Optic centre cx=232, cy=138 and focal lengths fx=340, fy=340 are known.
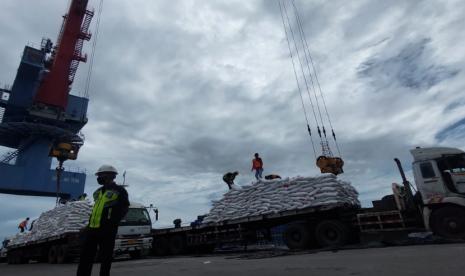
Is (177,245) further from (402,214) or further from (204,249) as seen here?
(402,214)

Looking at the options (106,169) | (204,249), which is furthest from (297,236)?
(106,169)

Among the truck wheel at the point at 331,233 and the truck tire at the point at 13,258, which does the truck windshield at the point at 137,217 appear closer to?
the truck wheel at the point at 331,233

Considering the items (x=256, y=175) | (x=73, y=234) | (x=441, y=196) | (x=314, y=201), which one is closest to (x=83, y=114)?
(x=73, y=234)

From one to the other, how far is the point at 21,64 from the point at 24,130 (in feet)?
22.9

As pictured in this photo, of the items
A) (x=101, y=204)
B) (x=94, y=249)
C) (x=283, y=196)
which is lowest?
(x=94, y=249)

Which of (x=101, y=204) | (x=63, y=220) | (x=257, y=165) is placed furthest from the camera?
(x=63, y=220)

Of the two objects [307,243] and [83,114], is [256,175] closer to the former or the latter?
[307,243]

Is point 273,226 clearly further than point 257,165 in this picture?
No

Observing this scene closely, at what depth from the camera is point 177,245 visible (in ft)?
46.2

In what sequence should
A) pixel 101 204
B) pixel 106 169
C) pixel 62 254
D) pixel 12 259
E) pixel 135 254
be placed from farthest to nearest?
pixel 12 259, pixel 135 254, pixel 62 254, pixel 106 169, pixel 101 204

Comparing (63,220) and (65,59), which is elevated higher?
(65,59)

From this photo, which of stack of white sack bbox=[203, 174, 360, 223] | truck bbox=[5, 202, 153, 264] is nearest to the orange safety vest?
stack of white sack bbox=[203, 174, 360, 223]

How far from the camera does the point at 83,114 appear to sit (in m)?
40.4

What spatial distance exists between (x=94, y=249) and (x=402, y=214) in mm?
8113
